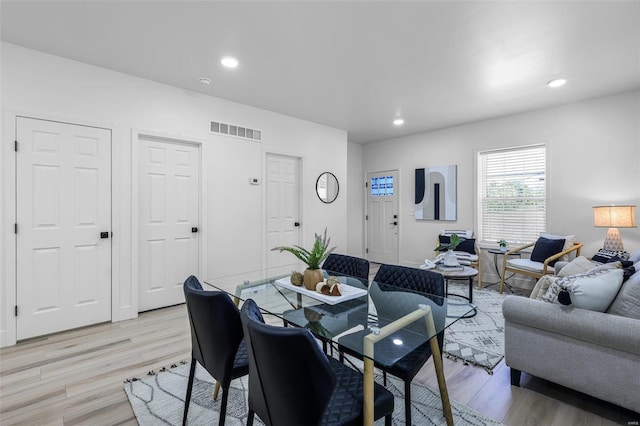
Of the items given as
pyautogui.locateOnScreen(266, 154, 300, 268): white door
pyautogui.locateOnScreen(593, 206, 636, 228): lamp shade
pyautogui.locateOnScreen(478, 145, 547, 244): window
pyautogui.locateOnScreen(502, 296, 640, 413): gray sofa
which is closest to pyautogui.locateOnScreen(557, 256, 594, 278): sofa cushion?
pyautogui.locateOnScreen(502, 296, 640, 413): gray sofa

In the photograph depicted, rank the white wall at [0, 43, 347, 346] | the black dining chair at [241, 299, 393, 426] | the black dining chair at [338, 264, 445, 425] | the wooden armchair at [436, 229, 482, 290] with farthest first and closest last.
Result: the wooden armchair at [436, 229, 482, 290] → the white wall at [0, 43, 347, 346] → the black dining chair at [338, 264, 445, 425] → the black dining chair at [241, 299, 393, 426]

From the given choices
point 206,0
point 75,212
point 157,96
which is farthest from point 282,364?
point 157,96

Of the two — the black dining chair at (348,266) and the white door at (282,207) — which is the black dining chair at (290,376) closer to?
the black dining chair at (348,266)

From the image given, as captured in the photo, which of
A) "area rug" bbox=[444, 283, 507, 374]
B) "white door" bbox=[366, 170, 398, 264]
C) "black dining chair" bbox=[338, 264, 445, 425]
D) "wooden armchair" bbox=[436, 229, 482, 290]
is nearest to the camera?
"black dining chair" bbox=[338, 264, 445, 425]

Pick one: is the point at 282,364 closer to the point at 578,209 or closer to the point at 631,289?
the point at 631,289

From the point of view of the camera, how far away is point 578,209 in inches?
163

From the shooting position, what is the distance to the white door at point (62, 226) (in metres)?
2.76

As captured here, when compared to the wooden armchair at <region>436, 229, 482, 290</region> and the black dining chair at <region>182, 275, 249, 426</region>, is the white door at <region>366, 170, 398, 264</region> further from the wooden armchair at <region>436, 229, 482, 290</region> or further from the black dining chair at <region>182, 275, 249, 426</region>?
the black dining chair at <region>182, 275, 249, 426</region>

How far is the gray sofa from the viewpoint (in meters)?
1.65

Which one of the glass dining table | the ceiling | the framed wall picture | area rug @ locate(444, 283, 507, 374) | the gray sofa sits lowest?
area rug @ locate(444, 283, 507, 374)

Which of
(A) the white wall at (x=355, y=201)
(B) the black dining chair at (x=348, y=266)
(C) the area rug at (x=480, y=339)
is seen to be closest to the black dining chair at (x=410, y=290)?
(B) the black dining chair at (x=348, y=266)

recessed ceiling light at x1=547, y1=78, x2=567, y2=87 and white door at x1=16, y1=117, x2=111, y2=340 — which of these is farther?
recessed ceiling light at x1=547, y1=78, x2=567, y2=87

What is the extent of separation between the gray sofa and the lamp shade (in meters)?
2.54

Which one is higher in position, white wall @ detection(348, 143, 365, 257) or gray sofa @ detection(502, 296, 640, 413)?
white wall @ detection(348, 143, 365, 257)
